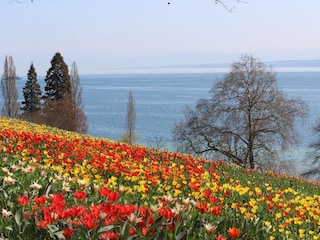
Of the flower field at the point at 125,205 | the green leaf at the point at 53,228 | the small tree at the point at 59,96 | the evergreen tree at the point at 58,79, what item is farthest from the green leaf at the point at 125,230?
the evergreen tree at the point at 58,79

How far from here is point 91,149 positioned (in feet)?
33.7

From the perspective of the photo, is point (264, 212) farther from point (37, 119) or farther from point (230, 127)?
point (37, 119)

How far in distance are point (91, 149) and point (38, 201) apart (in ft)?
21.3

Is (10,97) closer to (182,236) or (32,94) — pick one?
(32,94)

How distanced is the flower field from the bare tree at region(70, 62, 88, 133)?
1801 inches

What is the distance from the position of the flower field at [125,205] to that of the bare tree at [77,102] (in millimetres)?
45757

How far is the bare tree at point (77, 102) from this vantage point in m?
55.6

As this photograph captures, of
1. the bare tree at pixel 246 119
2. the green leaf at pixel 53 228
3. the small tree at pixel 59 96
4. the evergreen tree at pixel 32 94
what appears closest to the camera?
the green leaf at pixel 53 228

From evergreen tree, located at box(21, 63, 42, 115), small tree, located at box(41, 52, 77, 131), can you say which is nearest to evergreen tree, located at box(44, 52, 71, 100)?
small tree, located at box(41, 52, 77, 131)

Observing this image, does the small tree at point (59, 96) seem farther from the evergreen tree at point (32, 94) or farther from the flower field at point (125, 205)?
the flower field at point (125, 205)

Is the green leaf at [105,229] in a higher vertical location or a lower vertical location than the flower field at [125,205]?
higher

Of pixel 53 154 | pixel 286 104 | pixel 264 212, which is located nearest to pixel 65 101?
pixel 286 104

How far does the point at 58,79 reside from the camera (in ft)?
192

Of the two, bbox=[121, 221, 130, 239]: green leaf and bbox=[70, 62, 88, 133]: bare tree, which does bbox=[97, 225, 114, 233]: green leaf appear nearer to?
bbox=[121, 221, 130, 239]: green leaf
